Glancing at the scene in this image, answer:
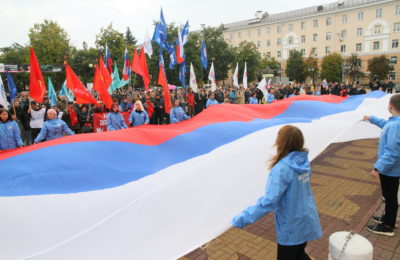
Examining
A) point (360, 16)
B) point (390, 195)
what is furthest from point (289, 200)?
point (360, 16)

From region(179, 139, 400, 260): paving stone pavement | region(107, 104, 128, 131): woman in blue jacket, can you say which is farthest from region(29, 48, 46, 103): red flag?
region(179, 139, 400, 260): paving stone pavement

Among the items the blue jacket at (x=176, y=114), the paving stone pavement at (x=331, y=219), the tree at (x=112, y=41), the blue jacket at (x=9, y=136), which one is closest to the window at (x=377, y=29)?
the tree at (x=112, y=41)

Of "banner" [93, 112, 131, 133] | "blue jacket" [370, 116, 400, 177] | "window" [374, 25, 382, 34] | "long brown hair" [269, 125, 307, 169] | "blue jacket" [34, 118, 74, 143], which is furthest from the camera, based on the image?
"window" [374, 25, 382, 34]

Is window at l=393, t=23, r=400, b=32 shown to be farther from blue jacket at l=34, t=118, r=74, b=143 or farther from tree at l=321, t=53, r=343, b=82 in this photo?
blue jacket at l=34, t=118, r=74, b=143

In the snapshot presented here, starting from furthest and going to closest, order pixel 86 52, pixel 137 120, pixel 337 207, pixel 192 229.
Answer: pixel 86 52 < pixel 137 120 < pixel 337 207 < pixel 192 229

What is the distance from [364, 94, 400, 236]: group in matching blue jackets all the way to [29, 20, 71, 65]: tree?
37.6m

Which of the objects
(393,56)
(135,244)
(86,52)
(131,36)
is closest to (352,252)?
(135,244)

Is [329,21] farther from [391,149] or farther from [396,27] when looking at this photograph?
[391,149]

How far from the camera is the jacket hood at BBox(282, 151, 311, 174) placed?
8.00ft

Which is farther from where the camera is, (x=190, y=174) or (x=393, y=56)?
(x=393, y=56)

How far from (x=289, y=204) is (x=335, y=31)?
67.3 m

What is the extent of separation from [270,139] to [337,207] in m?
2.45

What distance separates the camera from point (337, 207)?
5344mm

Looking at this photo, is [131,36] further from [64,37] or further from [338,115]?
[338,115]
